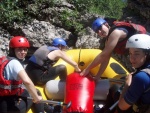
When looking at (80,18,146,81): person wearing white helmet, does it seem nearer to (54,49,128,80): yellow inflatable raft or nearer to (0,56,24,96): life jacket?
(0,56,24,96): life jacket

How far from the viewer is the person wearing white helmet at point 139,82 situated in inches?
104

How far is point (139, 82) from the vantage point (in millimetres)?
2621

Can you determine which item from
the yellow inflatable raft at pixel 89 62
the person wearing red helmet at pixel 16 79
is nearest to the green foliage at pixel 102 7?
the yellow inflatable raft at pixel 89 62

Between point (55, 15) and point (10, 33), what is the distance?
1.29m

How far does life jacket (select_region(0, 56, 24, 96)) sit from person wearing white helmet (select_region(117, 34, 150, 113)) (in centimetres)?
134

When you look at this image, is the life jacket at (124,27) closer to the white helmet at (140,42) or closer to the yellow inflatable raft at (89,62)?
the white helmet at (140,42)

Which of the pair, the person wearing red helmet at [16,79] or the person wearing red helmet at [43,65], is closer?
the person wearing red helmet at [16,79]

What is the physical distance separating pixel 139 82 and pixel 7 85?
1.69 m

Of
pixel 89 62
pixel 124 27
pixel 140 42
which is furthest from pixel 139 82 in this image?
pixel 89 62

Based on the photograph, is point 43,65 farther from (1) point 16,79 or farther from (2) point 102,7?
(2) point 102,7

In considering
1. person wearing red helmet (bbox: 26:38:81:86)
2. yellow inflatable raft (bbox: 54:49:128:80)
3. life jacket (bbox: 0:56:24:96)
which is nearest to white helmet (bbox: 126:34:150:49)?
life jacket (bbox: 0:56:24:96)

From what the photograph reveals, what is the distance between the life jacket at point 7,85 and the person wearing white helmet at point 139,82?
4.40 ft

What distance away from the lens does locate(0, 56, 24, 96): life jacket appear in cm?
358

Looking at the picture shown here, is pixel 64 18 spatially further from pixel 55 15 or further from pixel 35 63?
pixel 35 63
